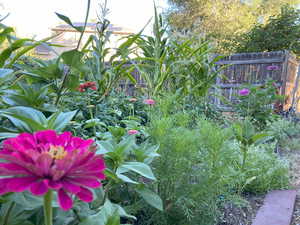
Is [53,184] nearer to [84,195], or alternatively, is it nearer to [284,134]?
[84,195]

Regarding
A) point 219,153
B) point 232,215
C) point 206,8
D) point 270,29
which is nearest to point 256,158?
point 232,215

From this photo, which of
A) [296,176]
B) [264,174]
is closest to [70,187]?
[264,174]

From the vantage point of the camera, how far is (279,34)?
6.91 meters

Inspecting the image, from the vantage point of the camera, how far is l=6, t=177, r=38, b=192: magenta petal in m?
0.30

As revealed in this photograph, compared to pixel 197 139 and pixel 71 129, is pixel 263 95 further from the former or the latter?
pixel 71 129

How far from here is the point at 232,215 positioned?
4.64 feet

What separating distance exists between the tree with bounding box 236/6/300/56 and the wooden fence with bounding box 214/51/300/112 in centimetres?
105

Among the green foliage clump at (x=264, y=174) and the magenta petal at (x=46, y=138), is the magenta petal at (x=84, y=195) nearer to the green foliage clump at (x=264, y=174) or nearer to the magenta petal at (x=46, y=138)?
the magenta petal at (x=46, y=138)

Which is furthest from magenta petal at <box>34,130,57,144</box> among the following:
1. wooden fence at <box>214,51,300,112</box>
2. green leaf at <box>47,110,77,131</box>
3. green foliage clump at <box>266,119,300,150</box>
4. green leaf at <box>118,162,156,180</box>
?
wooden fence at <box>214,51,300,112</box>

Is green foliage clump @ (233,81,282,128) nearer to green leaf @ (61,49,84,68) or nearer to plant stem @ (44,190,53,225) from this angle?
green leaf @ (61,49,84,68)

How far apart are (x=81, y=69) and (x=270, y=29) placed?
7134mm

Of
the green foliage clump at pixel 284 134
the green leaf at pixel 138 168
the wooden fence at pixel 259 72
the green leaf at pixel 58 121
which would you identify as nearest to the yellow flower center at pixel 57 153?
the green leaf at pixel 58 121

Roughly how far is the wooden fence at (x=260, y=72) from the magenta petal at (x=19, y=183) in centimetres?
486

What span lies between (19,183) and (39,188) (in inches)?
1.1
